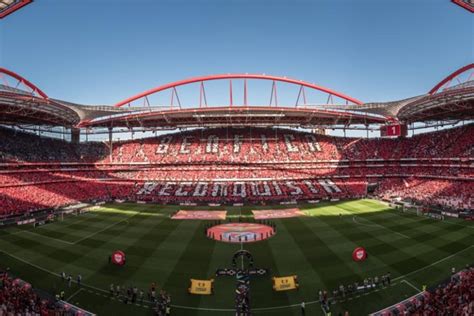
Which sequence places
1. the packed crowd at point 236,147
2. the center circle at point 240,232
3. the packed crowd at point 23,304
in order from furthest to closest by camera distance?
1. the packed crowd at point 236,147
2. the center circle at point 240,232
3. the packed crowd at point 23,304

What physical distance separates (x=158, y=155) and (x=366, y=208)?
4559 cm

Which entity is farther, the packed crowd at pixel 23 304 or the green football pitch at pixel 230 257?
the green football pitch at pixel 230 257

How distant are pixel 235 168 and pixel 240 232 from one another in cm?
3260

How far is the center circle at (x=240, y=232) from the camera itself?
31234mm

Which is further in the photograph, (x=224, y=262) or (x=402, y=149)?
(x=402, y=149)

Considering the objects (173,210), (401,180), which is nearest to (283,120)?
(401,180)

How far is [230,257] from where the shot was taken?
26062mm

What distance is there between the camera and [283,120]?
67250 mm

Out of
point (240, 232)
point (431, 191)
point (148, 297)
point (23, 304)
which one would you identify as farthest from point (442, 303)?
point (431, 191)

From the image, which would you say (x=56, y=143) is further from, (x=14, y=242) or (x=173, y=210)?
(x=14, y=242)

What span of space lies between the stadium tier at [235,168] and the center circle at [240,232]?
1669 centimetres

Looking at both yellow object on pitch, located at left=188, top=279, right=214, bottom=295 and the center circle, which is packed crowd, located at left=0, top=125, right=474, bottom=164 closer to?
the center circle

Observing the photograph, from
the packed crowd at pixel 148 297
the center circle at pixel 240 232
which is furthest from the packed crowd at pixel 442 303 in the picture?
the center circle at pixel 240 232

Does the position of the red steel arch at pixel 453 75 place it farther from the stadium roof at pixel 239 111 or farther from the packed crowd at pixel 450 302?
the packed crowd at pixel 450 302
